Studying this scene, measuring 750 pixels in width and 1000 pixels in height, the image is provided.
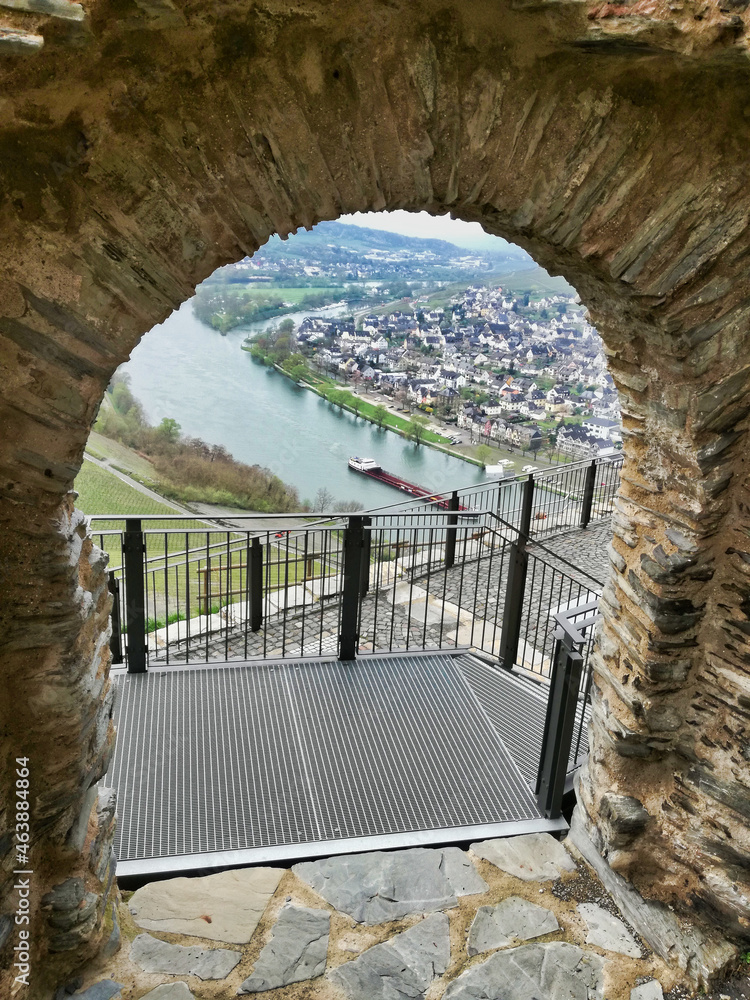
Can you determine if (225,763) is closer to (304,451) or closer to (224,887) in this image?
(224,887)

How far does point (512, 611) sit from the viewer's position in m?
5.24

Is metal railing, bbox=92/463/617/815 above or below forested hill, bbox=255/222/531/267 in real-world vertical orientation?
below

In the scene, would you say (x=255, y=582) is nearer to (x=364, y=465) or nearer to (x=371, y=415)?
(x=364, y=465)

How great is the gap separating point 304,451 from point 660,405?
1373cm

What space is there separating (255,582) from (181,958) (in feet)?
9.51

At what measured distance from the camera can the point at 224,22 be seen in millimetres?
1879

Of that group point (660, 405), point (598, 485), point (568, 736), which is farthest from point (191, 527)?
point (598, 485)

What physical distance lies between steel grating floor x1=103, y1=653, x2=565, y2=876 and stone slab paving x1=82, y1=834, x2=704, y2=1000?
23 cm

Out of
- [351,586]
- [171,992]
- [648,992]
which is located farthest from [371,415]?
[171,992]

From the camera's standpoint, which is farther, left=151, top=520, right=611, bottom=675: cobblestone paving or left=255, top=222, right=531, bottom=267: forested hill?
left=255, top=222, right=531, bottom=267: forested hill

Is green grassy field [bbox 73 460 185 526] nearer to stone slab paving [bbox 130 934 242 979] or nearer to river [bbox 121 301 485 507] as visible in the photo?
river [bbox 121 301 485 507]

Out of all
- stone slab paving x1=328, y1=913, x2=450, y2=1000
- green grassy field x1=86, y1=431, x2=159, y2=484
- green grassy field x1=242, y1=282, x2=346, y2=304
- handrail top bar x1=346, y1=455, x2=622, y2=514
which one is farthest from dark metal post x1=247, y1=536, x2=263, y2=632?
green grassy field x1=242, y1=282, x2=346, y2=304

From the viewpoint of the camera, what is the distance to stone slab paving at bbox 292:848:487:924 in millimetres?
3131

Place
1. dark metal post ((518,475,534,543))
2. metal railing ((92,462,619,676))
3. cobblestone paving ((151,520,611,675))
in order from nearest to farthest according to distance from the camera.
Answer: metal railing ((92,462,619,676))
cobblestone paving ((151,520,611,675))
dark metal post ((518,475,534,543))
